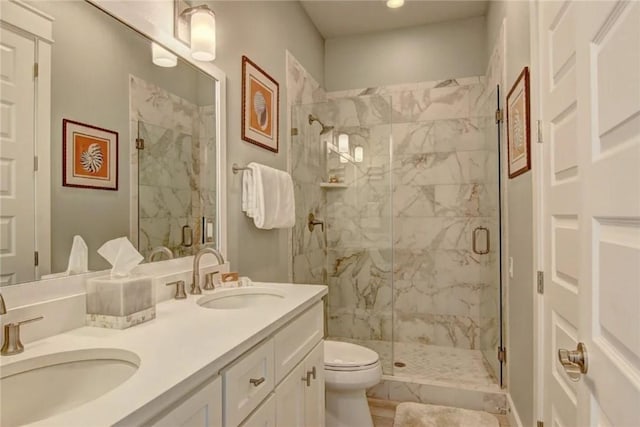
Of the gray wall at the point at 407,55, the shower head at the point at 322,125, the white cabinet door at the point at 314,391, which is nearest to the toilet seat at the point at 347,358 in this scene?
the white cabinet door at the point at 314,391

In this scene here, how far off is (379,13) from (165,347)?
10.2 ft

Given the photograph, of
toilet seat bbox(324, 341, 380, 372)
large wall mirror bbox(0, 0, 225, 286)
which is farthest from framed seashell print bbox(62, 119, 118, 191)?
toilet seat bbox(324, 341, 380, 372)

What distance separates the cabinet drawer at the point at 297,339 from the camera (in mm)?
1250

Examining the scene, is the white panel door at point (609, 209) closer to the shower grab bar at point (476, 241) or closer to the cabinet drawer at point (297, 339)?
the cabinet drawer at point (297, 339)

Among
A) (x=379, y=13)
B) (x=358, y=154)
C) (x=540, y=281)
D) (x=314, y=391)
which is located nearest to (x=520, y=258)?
(x=540, y=281)

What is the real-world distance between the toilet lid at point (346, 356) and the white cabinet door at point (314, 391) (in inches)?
15.5

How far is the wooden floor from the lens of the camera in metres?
2.23

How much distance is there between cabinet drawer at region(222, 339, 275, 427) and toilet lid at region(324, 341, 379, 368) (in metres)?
0.96

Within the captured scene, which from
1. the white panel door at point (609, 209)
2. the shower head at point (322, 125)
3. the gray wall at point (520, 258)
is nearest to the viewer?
the white panel door at point (609, 209)

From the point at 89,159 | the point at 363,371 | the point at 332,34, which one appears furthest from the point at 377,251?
the point at 89,159

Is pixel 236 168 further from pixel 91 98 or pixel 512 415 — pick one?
pixel 512 415

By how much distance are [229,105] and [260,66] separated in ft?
1.60

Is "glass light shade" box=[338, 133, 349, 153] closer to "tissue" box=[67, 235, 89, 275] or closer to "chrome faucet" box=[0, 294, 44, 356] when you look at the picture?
"tissue" box=[67, 235, 89, 275]

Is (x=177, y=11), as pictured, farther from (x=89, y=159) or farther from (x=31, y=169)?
(x=31, y=169)
